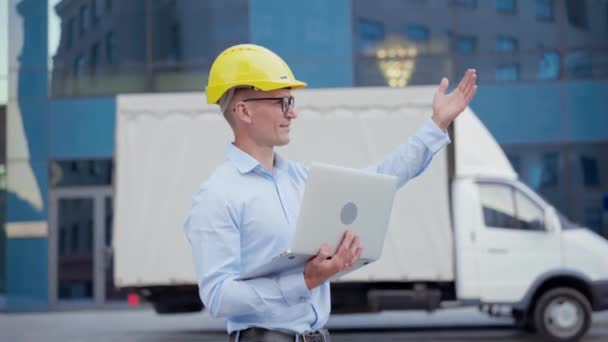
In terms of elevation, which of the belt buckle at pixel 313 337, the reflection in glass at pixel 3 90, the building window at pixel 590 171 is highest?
the reflection in glass at pixel 3 90

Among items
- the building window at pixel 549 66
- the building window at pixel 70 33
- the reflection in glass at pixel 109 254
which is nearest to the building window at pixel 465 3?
the building window at pixel 549 66

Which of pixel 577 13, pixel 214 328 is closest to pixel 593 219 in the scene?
pixel 577 13

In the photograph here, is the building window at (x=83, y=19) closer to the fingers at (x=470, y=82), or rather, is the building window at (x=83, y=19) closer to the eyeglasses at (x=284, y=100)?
the fingers at (x=470, y=82)

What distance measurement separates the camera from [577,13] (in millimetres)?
20188

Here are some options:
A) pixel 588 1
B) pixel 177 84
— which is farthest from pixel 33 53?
pixel 588 1

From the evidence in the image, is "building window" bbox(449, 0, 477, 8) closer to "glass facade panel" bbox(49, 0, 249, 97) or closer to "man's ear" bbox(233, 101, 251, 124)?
"glass facade panel" bbox(49, 0, 249, 97)

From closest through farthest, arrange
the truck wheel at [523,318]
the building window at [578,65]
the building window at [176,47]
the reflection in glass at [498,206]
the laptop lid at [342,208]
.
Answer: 1. the laptop lid at [342,208]
2. the reflection in glass at [498,206]
3. the truck wheel at [523,318]
4. the building window at [578,65]
5. the building window at [176,47]

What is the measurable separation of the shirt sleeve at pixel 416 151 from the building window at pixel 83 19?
1831 centimetres

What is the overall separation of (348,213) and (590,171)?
17668mm

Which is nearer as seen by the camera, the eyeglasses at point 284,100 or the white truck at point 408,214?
the eyeglasses at point 284,100

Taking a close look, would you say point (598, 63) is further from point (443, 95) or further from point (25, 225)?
point (443, 95)

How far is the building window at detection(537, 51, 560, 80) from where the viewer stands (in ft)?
65.9

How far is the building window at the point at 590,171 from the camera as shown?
19750 mm

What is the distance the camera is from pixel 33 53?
2083 centimetres
